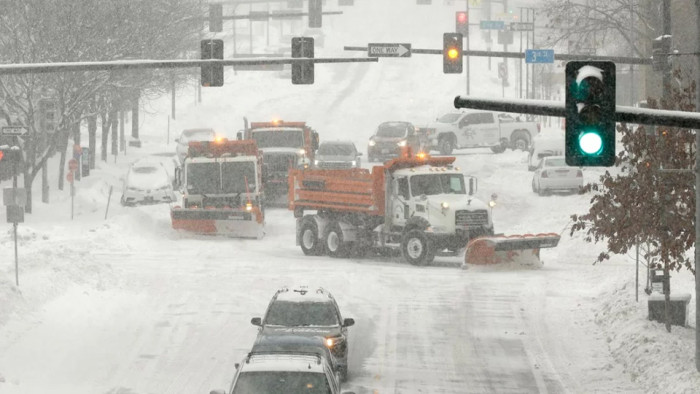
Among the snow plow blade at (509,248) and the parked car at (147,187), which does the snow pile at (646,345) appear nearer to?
the snow plow blade at (509,248)

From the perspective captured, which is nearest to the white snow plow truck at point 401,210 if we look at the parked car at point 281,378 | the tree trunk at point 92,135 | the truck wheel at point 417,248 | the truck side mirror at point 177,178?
the truck wheel at point 417,248

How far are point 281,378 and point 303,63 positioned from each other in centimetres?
1098

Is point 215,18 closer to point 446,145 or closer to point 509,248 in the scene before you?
point 509,248

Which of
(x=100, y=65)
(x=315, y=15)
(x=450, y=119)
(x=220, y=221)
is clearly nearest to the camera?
(x=100, y=65)

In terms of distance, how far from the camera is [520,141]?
62906 mm

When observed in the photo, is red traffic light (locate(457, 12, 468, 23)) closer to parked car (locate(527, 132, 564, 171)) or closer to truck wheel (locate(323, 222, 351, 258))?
parked car (locate(527, 132, 564, 171))

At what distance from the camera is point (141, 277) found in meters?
29.9

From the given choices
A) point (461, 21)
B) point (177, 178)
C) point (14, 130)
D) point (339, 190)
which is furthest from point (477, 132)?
point (14, 130)

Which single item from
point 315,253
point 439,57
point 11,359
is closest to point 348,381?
point 11,359

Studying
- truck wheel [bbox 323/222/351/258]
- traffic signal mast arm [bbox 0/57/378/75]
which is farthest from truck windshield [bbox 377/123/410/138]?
traffic signal mast arm [bbox 0/57/378/75]

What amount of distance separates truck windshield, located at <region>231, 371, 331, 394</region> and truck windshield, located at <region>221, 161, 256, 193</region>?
24.3m

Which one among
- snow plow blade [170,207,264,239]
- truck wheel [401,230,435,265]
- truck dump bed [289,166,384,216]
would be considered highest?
truck dump bed [289,166,384,216]

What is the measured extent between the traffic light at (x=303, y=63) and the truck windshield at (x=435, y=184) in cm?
842

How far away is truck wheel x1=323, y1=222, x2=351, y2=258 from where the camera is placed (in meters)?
33.9
